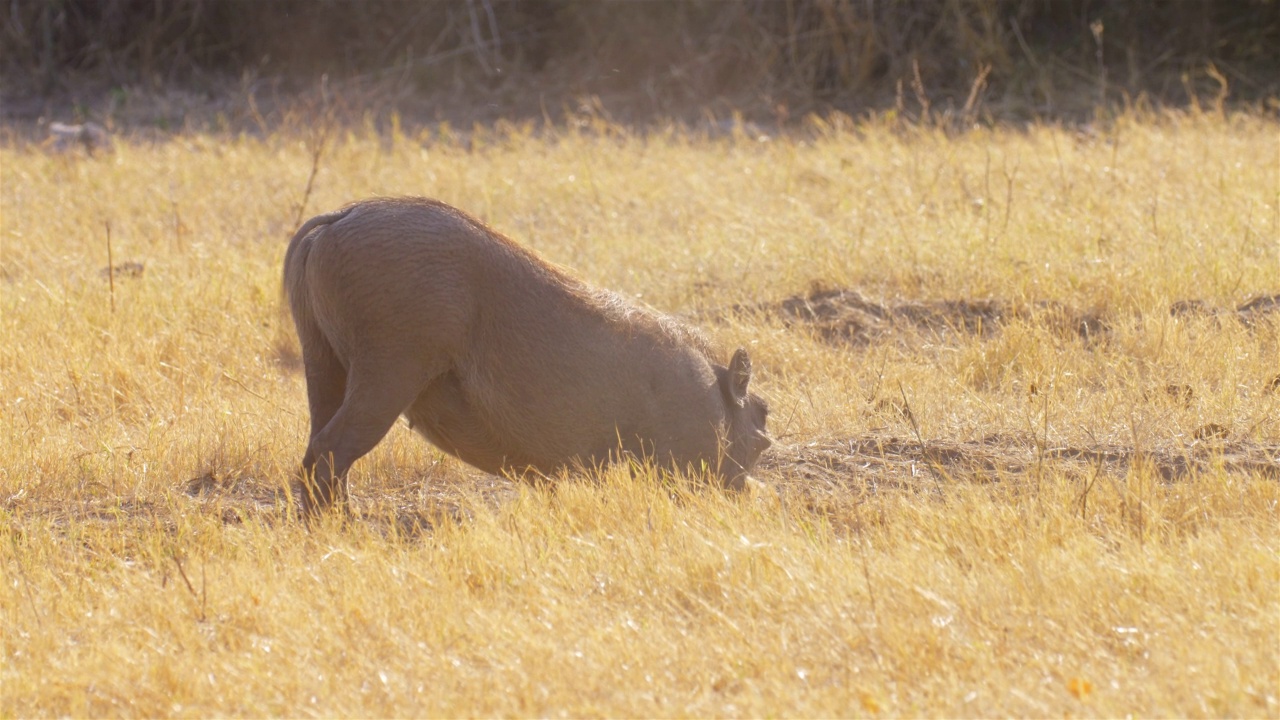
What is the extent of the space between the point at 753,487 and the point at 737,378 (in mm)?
418

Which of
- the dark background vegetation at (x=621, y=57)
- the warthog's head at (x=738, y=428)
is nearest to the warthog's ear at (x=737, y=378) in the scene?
the warthog's head at (x=738, y=428)

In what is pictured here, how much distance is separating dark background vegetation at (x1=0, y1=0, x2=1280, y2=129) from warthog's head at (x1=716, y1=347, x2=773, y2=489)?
8100mm

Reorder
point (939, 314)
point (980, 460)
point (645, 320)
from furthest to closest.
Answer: point (939, 314)
point (980, 460)
point (645, 320)

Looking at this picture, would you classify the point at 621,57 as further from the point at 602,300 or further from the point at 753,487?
the point at 753,487

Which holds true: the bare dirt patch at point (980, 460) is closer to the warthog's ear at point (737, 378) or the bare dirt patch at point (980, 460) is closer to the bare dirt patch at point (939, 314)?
the warthog's ear at point (737, 378)

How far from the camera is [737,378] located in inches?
195

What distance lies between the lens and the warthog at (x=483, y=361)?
4367 millimetres

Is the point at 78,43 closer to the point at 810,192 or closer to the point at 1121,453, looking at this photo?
the point at 810,192

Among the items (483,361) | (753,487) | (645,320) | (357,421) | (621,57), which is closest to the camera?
(357,421)

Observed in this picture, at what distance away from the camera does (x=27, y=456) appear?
196 inches

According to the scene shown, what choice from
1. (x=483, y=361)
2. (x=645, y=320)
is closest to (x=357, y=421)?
(x=483, y=361)

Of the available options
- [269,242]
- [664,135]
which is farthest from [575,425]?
[664,135]

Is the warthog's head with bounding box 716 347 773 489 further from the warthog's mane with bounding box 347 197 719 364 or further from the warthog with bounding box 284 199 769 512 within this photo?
the warthog's mane with bounding box 347 197 719 364

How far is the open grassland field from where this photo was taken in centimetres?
331
